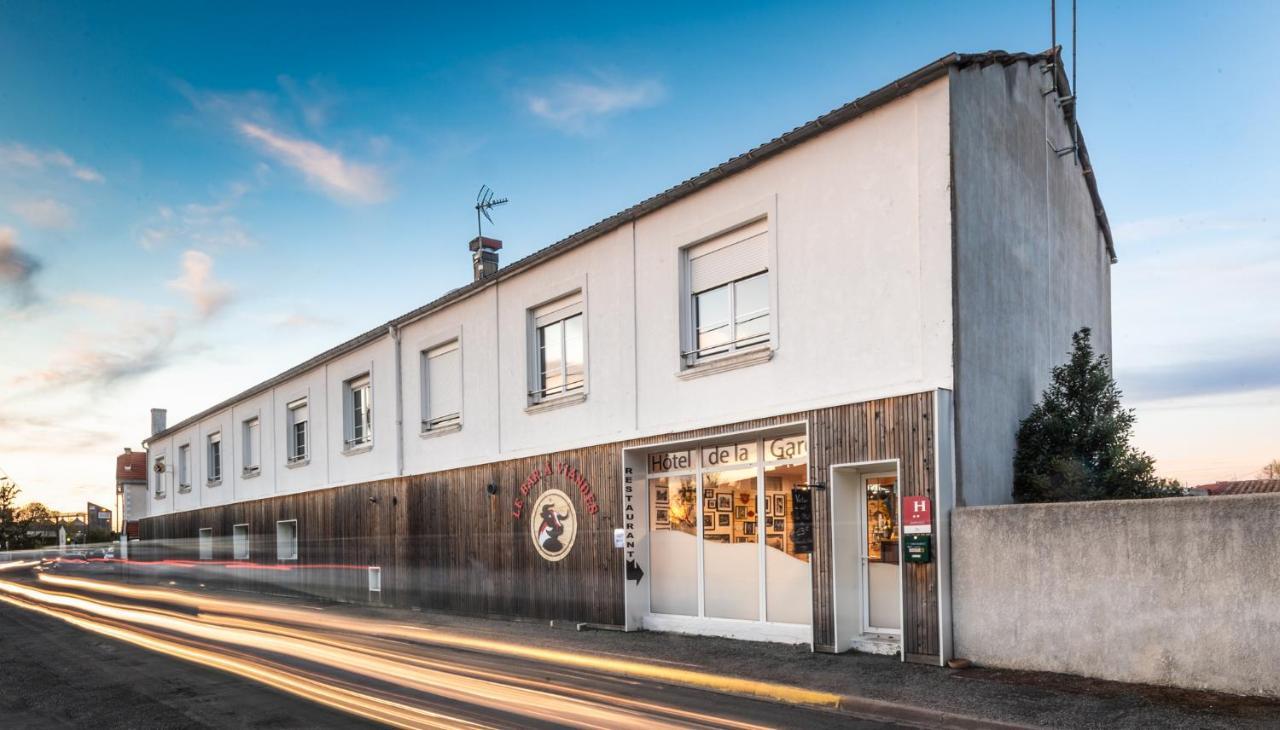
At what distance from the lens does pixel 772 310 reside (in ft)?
40.4

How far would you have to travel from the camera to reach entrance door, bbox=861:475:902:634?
1081 cm

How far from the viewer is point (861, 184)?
1130cm

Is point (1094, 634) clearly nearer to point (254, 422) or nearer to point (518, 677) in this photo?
point (518, 677)

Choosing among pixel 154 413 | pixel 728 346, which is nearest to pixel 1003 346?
pixel 728 346

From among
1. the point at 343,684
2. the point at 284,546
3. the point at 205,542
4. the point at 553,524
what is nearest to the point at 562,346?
the point at 553,524

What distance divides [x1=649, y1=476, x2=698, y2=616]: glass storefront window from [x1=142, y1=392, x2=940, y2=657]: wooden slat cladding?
0.58 meters

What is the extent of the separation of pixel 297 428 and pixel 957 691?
22.3m

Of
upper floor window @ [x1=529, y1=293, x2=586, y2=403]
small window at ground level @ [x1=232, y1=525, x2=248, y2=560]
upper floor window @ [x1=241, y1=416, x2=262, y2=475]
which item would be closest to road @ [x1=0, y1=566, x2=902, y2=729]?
upper floor window @ [x1=529, y1=293, x2=586, y2=403]

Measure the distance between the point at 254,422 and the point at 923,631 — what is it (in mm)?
25083

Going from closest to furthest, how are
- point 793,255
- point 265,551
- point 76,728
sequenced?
point 76,728 < point 793,255 < point 265,551

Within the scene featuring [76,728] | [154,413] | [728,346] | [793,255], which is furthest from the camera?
[154,413]

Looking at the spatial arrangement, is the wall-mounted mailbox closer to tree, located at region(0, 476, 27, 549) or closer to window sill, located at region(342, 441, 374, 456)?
window sill, located at region(342, 441, 374, 456)

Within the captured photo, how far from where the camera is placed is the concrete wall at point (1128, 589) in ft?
25.4

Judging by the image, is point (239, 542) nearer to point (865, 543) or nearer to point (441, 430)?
point (441, 430)
